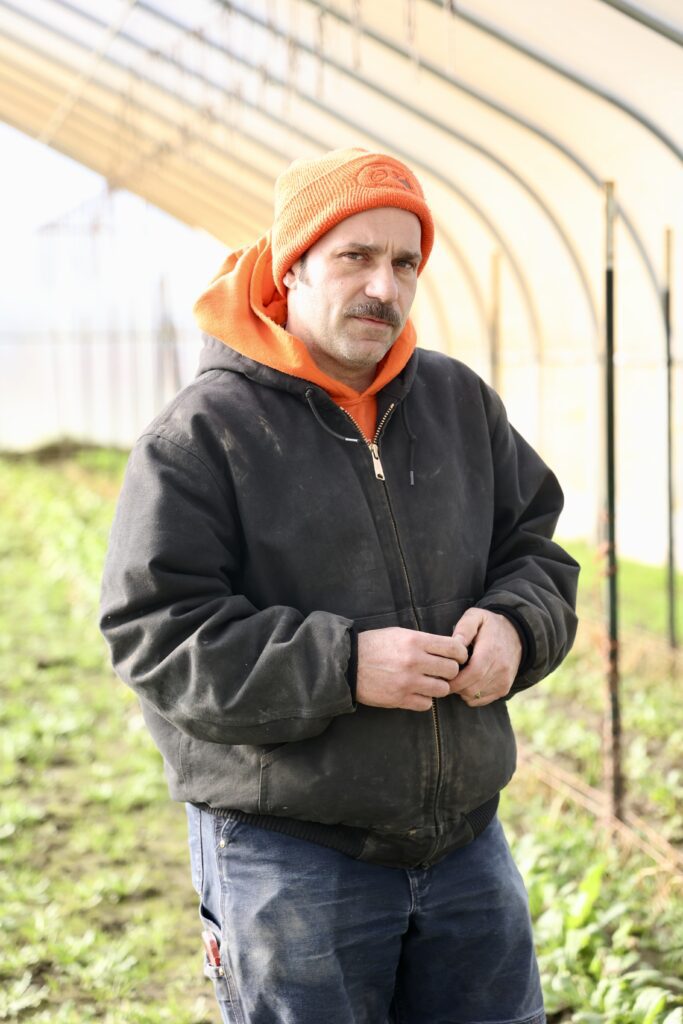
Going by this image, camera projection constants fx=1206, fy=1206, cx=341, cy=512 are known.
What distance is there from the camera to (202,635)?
5.25 feet

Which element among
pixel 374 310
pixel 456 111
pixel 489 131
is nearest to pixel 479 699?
pixel 374 310

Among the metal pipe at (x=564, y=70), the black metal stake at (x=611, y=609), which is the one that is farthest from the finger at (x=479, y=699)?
the metal pipe at (x=564, y=70)

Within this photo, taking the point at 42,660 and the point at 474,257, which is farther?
the point at 474,257

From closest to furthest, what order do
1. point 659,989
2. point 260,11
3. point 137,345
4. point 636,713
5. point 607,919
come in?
1. point 659,989
2. point 607,919
3. point 636,713
4. point 260,11
5. point 137,345

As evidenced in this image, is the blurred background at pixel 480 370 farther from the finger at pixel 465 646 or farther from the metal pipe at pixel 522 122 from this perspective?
the finger at pixel 465 646

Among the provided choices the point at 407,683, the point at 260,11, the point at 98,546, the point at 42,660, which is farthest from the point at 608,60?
the point at 98,546

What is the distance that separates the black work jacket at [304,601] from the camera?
5.31ft

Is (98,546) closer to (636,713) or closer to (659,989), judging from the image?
(636,713)

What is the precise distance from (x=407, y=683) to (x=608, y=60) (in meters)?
3.25

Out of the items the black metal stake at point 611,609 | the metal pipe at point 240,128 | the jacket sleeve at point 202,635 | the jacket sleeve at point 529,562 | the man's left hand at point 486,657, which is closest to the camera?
the jacket sleeve at point 202,635

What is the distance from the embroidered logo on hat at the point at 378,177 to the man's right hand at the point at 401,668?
647mm

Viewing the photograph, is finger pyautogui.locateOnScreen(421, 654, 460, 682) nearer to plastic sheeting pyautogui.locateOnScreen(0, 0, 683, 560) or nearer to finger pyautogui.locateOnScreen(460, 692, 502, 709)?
finger pyautogui.locateOnScreen(460, 692, 502, 709)

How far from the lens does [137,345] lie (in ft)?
47.9

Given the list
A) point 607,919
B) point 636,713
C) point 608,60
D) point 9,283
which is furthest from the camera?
point 9,283
